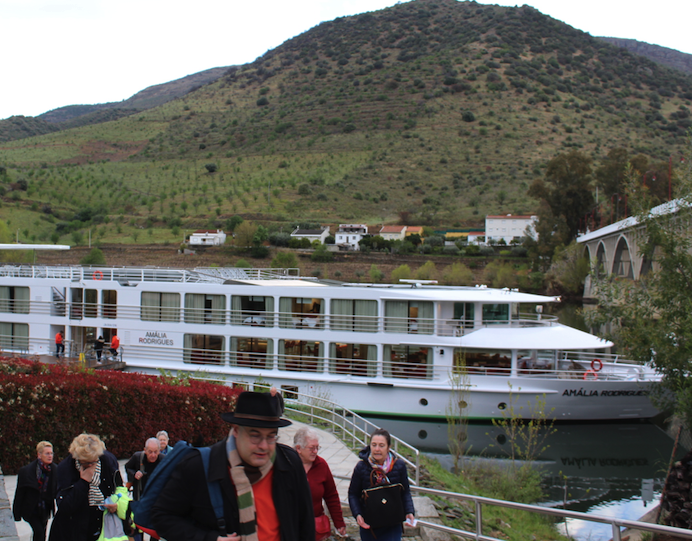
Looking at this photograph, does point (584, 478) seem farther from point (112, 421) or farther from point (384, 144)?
point (384, 144)

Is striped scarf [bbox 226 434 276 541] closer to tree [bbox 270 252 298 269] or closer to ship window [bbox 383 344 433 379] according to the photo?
ship window [bbox 383 344 433 379]

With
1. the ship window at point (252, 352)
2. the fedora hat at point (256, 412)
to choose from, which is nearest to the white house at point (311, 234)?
the ship window at point (252, 352)

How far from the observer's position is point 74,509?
495 centimetres

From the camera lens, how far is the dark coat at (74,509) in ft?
16.2

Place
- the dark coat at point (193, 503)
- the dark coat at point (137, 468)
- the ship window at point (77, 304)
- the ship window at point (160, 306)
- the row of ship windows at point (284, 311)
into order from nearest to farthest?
the dark coat at point (193, 503), the dark coat at point (137, 468), the row of ship windows at point (284, 311), the ship window at point (160, 306), the ship window at point (77, 304)

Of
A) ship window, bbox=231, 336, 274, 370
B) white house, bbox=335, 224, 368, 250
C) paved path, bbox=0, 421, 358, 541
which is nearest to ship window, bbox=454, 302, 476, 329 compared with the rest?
ship window, bbox=231, 336, 274, 370

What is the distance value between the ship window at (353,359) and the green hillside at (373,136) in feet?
201

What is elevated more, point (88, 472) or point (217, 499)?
point (217, 499)

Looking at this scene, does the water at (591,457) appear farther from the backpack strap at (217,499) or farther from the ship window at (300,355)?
the backpack strap at (217,499)

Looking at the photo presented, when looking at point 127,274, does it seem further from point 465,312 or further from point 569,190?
point 569,190

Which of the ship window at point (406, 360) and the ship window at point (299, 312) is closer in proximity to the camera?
the ship window at point (406, 360)

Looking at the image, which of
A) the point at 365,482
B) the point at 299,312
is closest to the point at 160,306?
the point at 299,312

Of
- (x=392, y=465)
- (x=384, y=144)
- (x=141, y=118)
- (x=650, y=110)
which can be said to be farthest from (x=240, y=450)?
(x=141, y=118)

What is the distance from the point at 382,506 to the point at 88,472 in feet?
8.94
